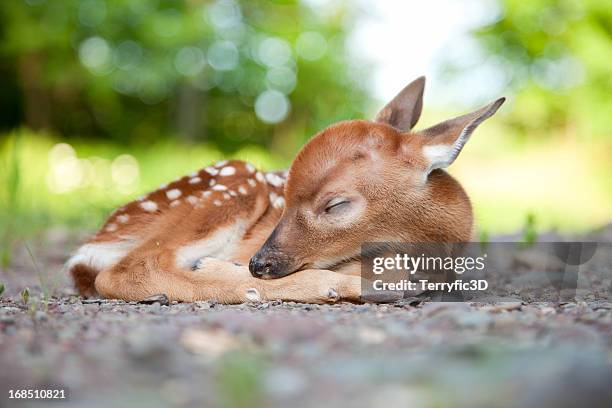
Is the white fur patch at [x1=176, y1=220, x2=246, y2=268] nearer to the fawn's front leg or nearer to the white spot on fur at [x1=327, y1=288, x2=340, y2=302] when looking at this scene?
the fawn's front leg

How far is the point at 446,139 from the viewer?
363 cm

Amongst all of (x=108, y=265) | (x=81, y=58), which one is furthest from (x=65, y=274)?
(x=81, y=58)

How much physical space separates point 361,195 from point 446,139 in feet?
1.72

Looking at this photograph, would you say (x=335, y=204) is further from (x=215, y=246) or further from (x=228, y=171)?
(x=228, y=171)

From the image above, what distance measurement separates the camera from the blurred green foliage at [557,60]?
16.2 m

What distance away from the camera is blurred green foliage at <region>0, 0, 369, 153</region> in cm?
1548

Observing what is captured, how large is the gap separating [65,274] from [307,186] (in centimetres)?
183

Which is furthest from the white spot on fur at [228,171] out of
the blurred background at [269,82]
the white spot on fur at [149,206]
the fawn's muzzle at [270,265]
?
the blurred background at [269,82]

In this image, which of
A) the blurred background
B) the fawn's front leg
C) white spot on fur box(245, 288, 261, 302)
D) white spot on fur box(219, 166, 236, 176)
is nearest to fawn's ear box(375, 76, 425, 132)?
white spot on fur box(219, 166, 236, 176)

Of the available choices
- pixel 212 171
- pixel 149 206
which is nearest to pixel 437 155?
pixel 212 171

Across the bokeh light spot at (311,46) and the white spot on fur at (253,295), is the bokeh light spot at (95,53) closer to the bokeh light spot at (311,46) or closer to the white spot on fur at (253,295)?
the bokeh light spot at (311,46)

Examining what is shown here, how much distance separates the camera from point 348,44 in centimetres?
1811

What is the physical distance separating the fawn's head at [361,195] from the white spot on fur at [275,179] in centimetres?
65

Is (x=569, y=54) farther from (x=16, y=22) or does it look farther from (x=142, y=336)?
(x=142, y=336)
